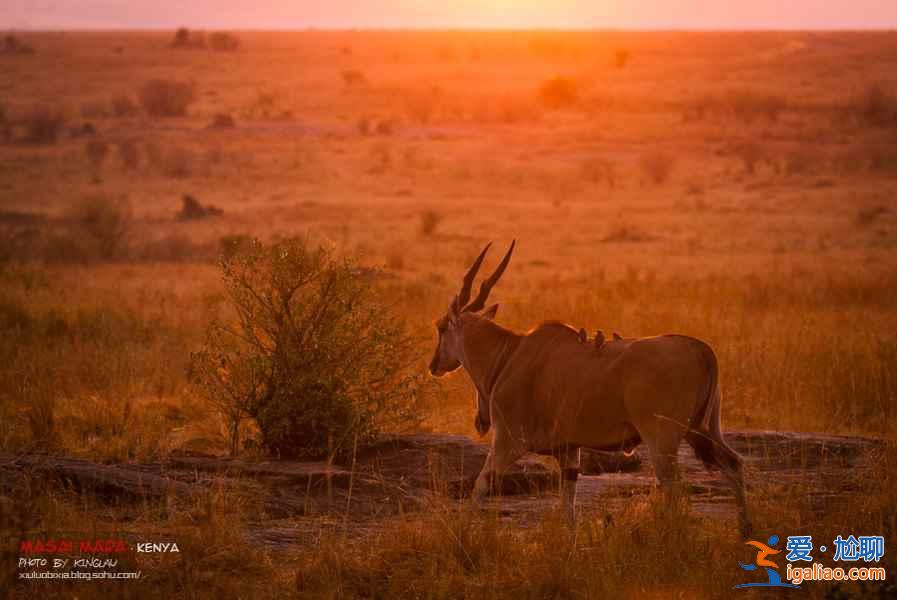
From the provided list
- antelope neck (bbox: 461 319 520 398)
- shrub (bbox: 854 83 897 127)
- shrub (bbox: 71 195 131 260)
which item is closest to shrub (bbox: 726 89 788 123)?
shrub (bbox: 854 83 897 127)

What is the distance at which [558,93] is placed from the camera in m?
53.1

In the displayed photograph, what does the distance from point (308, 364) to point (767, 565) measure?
3.93 m

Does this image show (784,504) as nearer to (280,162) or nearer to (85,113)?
(280,162)

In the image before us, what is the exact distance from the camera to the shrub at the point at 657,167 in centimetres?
3297

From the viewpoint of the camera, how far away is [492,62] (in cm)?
7975

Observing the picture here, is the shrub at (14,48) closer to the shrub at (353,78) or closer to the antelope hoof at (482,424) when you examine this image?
the shrub at (353,78)

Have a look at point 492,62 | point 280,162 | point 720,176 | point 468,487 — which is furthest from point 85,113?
point 468,487

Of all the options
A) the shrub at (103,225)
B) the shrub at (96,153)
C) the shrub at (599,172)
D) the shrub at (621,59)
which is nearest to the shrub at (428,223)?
the shrub at (103,225)

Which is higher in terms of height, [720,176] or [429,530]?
[720,176]

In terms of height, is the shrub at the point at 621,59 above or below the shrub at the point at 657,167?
above

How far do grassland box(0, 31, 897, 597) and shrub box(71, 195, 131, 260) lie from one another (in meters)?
0.06

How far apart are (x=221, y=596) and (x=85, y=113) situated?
4573 centimetres

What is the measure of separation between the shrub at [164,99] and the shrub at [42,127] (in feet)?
20.9

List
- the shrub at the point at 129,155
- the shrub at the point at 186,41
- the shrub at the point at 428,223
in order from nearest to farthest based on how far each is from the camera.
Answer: the shrub at the point at 428,223 → the shrub at the point at 129,155 → the shrub at the point at 186,41
